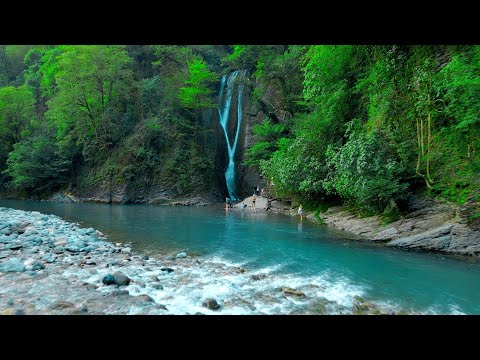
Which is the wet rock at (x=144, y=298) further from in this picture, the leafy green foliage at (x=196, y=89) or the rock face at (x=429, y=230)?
the leafy green foliage at (x=196, y=89)

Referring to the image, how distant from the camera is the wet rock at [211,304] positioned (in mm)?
4371

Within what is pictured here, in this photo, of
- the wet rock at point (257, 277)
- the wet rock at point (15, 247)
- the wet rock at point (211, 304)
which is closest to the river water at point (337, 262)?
the wet rock at point (257, 277)

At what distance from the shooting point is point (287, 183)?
1706cm

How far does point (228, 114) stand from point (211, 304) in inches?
1177

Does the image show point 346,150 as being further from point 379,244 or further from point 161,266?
point 161,266

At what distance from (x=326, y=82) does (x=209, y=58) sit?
2468 cm

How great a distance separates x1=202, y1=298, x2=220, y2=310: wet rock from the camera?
4.37 meters

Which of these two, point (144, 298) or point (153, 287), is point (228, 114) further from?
point (144, 298)

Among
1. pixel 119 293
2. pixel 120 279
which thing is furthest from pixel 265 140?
pixel 119 293

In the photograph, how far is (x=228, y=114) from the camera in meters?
32.8

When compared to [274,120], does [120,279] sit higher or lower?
lower

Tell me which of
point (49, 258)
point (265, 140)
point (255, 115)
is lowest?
point (49, 258)

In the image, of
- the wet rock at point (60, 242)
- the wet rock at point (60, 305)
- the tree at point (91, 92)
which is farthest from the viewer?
the tree at point (91, 92)
